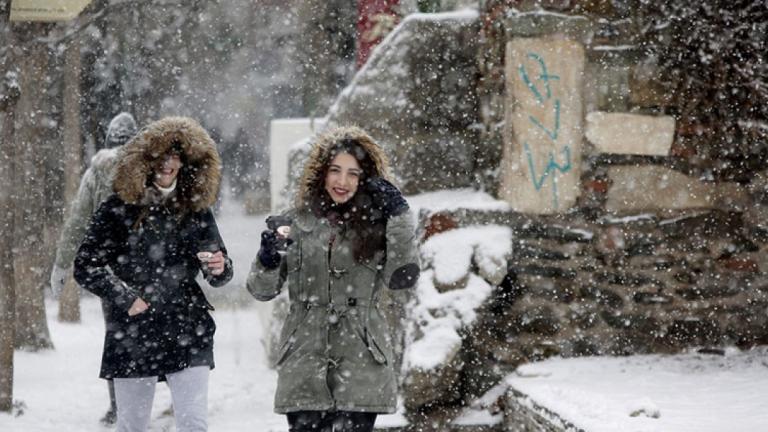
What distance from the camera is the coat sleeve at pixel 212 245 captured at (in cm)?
425

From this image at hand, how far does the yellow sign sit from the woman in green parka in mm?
4253

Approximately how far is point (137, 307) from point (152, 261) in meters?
0.22

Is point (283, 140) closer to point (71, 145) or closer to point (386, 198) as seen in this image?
point (71, 145)

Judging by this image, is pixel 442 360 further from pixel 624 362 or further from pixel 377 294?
pixel 377 294

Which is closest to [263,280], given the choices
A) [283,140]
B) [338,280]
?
[338,280]

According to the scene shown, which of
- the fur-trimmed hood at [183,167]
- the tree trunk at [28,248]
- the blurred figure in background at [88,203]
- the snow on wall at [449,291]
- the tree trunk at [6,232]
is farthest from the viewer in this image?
the tree trunk at [28,248]

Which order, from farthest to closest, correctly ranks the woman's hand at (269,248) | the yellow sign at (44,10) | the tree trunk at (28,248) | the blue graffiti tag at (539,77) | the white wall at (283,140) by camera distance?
the tree trunk at (28,248), the white wall at (283,140), the yellow sign at (44,10), the blue graffiti tag at (539,77), the woman's hand at (269,248)

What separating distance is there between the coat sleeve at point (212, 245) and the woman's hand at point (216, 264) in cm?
5

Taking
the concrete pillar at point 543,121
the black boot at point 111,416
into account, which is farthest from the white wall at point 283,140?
the concrete pillar at point 543,121

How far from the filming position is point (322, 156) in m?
3.86

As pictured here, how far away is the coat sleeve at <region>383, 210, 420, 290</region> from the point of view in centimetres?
373

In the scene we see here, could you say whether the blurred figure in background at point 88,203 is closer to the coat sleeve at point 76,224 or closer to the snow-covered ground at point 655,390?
the coat sleeve at point 76,224

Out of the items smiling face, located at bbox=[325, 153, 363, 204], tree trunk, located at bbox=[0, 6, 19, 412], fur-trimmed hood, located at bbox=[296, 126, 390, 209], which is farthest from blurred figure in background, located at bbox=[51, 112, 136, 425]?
smiling face, located at bbox=[325, 153, 363, 204]

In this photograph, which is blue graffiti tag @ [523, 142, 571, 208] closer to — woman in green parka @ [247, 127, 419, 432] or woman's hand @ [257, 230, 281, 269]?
woman in green parka @ [247, 127, 419, 432]
